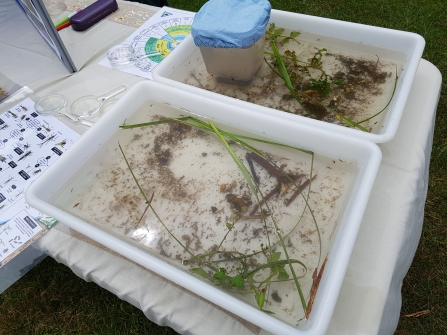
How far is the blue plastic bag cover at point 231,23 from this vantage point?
845 millimetres

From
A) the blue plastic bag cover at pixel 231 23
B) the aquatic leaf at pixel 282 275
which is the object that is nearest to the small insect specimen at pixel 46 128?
the blue plastic bag cover at pixel 231 23

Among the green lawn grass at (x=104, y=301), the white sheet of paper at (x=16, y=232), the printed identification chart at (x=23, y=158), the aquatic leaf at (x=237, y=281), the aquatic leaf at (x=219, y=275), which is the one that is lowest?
the green lawn grass at (x=104, y=301)

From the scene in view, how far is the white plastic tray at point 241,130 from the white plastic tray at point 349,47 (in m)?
0.03

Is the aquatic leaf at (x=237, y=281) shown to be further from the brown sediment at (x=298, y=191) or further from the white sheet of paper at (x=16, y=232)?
the white sheet of paper at (x=16, y=232)

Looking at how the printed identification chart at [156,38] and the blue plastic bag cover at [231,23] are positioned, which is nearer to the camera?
the blue plastic bag cover at [231,23]

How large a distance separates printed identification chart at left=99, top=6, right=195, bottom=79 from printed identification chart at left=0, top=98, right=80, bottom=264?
29cm

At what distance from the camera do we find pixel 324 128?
2.51 feet

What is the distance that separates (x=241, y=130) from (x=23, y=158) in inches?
23.4

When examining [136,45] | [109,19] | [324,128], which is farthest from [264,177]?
[109,19]

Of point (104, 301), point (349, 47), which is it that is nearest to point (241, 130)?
point (349, 47)

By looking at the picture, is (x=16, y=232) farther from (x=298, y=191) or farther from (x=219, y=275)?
(x=298, y=191)

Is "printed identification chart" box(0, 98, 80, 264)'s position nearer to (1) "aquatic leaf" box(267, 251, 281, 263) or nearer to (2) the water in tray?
(2) the water in tray

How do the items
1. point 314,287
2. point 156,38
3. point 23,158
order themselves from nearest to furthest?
1. point 314,287
2. point 23,158
3. point 156,38

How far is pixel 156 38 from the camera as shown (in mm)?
1214
